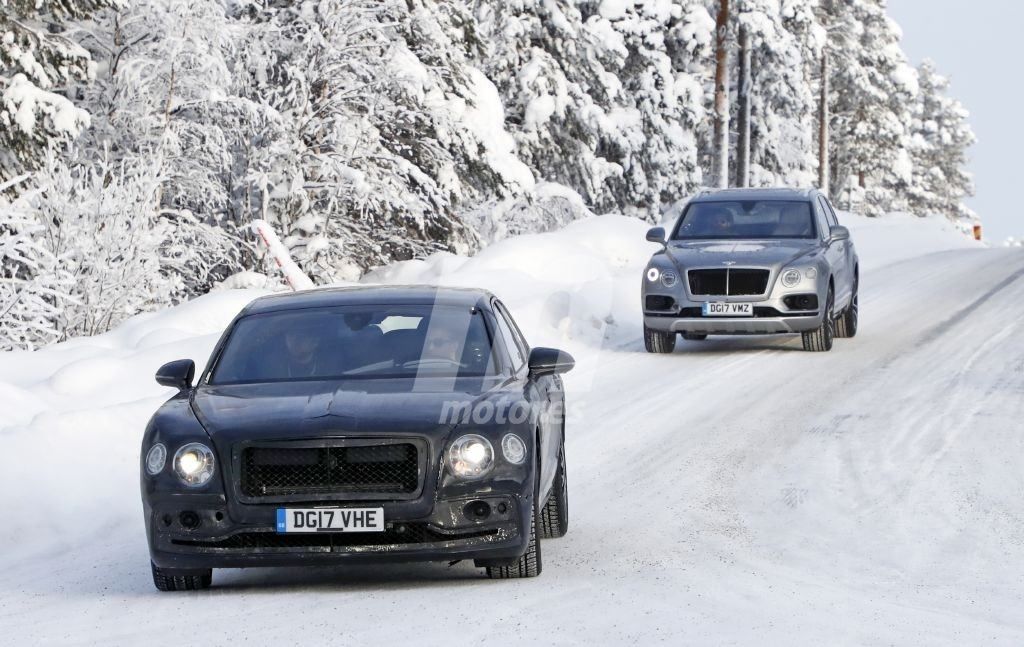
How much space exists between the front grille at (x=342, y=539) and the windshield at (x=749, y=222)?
37.2ft

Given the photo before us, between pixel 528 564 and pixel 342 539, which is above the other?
pixel 342 539

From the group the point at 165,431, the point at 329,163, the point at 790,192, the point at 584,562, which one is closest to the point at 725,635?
the point at 584,562

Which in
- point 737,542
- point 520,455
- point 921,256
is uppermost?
point 520,455

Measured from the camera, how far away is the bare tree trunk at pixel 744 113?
47.0 metres

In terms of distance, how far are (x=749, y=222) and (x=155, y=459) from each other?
1184 centimetres

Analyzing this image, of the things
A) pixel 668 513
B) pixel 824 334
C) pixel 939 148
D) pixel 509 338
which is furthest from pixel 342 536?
pixel 939 148

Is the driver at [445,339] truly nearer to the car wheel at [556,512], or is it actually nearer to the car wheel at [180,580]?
the car wheel at [556,512]

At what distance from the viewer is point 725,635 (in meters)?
5.87

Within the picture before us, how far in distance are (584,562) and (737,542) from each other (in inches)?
37.8

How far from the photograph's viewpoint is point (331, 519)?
6539mm

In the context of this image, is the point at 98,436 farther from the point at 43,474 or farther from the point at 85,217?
the point at 85,217

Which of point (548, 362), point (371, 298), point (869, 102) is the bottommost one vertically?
Result: point (869, 102)

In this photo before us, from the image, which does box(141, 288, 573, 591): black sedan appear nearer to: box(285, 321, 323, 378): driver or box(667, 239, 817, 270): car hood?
box(285, 321, 323, 378): driver

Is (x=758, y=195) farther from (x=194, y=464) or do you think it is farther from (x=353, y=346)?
(x=194, y=464)
